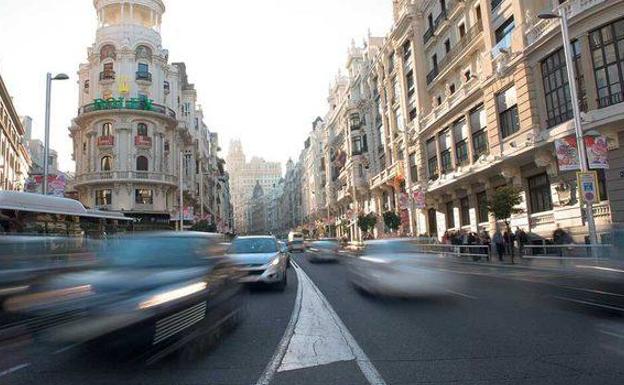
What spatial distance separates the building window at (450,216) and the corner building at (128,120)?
25.0 metres

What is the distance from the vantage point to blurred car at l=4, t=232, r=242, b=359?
5.34 metres

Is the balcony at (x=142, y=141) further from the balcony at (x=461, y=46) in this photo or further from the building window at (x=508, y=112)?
the building window at (x=508, y=112)

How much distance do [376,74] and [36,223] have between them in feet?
144

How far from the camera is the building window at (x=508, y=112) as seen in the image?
90.1ft

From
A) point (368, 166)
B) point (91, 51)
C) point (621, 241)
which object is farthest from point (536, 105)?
point (91, 51)

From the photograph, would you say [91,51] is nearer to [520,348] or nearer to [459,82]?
[459,82]

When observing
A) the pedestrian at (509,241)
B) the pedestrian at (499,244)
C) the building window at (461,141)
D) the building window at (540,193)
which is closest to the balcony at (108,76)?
the building window at (461,141)

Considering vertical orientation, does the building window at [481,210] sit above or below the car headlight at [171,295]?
above

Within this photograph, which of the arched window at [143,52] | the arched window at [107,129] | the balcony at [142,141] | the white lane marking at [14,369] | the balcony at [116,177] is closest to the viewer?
the white lane marking at [14,369]

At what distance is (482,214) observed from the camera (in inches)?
1294

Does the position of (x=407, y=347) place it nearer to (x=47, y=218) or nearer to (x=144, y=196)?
(x=47, y=218)

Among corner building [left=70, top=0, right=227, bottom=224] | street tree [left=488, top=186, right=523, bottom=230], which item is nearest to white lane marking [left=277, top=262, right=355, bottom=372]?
street tree [left=488, top=186, right=523, bottom=230]

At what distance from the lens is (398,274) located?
1038 centimetres

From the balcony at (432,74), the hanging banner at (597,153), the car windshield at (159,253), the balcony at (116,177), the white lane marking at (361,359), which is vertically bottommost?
the white lane marking at (361,359)
